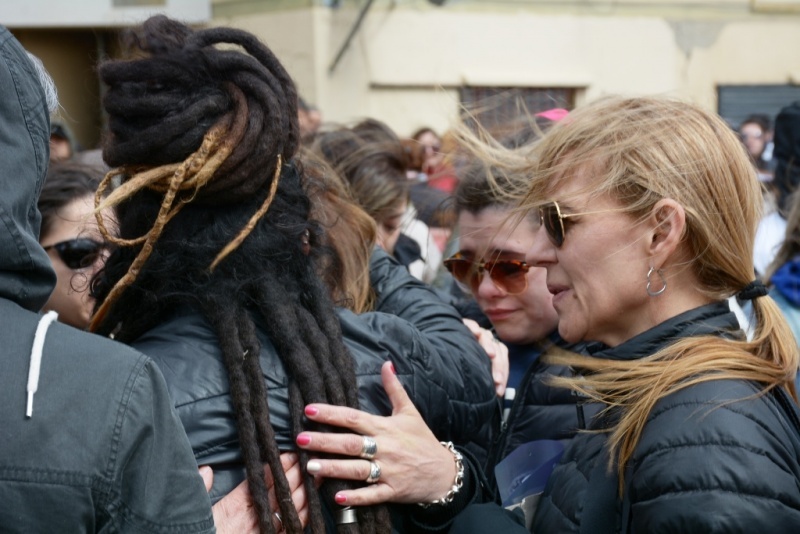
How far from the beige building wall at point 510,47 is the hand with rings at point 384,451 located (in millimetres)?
7625

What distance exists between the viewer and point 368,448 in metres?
1.71

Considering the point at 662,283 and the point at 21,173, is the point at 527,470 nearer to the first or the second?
the point at 662,283

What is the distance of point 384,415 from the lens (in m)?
1.83

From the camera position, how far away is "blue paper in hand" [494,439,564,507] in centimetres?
205

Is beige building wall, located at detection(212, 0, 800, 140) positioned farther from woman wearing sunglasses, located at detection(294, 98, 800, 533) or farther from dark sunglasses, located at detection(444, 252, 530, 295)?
woman wearing sunglasses, located at detection(294, 98, 800, 533)

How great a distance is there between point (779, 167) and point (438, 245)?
242 cm

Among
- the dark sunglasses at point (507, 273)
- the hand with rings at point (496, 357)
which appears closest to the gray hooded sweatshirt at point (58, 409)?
the hand with rings at point (496, 357)

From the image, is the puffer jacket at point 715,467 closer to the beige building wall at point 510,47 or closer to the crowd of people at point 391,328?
the crowd of people at point 391,328

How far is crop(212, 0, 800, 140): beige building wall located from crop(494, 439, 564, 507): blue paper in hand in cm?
742

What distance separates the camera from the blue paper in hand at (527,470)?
80.8 inches

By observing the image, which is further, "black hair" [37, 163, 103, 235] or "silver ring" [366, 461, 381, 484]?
"black hair" [37, 163, 103, 235]

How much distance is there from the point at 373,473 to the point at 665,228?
0.70 m

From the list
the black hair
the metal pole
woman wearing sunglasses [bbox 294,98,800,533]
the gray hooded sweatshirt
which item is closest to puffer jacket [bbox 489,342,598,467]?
woman wearing sunglasses [bbox 294,98,800,533]

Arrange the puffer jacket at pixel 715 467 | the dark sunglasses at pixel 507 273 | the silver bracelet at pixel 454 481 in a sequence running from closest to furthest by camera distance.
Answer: the puffer jacket at pixel 715 467
the silver bracelet at pixel 454 481
the dark sunglasses at pixel 507 273
